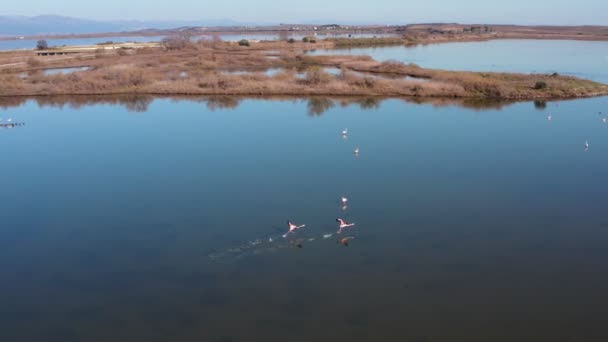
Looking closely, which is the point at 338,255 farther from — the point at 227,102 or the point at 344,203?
the point at 227,102

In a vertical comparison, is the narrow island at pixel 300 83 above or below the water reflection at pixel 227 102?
above

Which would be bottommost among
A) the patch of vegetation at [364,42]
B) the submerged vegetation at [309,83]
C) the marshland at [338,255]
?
the marshland at [338,255]

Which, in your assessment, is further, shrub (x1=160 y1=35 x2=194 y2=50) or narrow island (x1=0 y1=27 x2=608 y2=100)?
shrub (x1=160 y1=35 x2=194 y2=50)

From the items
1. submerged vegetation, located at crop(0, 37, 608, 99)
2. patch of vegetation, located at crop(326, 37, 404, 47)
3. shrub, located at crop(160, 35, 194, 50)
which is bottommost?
submerged vegetation, located at crop(0, 37, 608, 99)

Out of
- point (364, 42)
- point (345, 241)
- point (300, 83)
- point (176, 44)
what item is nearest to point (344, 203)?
point (345, 241)

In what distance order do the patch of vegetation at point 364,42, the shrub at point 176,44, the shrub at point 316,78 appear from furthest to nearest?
the patch of vegetation at point 364,42
the shrub at point 176,44
the shrub at point 316,78

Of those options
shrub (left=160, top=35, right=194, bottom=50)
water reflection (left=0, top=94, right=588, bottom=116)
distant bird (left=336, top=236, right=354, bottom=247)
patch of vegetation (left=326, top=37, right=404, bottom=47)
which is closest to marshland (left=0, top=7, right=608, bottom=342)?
distant bird (left=336, top=236, right=354, bottom=247)

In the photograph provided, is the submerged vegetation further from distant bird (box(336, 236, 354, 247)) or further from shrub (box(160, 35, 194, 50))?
distant bird (box(336, 236, 354, 247))

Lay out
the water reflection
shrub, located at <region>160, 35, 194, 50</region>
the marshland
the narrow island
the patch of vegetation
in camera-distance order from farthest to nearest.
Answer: the patch of vegetation → shrub, located at <region>160, 35, 194, 50</region> → the narrow island → the water reflection → the marshland

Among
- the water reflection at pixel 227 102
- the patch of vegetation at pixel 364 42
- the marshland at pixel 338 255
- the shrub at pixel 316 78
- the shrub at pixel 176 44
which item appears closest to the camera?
the marshland at pixel 338 255

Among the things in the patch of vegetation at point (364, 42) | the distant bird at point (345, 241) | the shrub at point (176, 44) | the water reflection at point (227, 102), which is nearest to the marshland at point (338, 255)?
the distant bird at point (345, 241)

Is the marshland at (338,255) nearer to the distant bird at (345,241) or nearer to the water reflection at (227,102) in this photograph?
the distant bird at (345,241)

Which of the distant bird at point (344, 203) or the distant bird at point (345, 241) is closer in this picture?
the distant bird at point (345, 241)

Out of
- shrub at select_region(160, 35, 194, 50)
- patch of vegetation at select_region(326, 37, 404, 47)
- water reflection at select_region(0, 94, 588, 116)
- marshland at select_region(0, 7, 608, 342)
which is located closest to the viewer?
marshland at select_region(0, 7, 608, 342)
